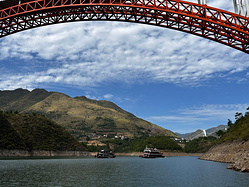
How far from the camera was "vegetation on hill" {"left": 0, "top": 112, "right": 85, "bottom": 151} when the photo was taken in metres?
135

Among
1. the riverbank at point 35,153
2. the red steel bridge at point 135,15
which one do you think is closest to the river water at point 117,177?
the red steel bridge at point 135,15

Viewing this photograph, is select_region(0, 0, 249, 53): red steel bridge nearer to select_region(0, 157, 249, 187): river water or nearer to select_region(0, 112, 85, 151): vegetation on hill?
select_region(0, 157, 249, 187): river water

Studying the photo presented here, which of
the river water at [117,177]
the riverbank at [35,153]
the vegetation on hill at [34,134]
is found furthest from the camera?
the vegetation on hill at [34,134]

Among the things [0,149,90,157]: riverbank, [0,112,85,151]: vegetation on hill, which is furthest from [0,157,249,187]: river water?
[0,112,85,151]: vegetation on hill

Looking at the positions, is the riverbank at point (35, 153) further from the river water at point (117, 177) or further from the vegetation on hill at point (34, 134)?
the river water at point (117, 177)

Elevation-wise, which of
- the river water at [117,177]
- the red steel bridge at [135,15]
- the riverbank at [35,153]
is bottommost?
the riverbank at [35,153]

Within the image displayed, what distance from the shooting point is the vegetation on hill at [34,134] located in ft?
443

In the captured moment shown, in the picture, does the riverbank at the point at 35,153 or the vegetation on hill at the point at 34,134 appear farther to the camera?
the vegetation on hill at the point at 34,134

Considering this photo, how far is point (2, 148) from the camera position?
397 feet

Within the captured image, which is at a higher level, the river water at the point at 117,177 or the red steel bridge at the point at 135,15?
the red steel bridge at the point at 135,15

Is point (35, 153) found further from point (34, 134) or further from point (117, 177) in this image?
point (117, 177)

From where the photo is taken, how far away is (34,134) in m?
162

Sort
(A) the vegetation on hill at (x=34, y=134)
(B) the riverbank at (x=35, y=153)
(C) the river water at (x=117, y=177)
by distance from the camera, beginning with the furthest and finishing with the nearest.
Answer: (A) the vegetation on hill at (x=34, y=134), (B) the riverbank at (x=35, y=153), (C) the river water at (x=117, y=177)

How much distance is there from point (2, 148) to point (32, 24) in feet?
323
